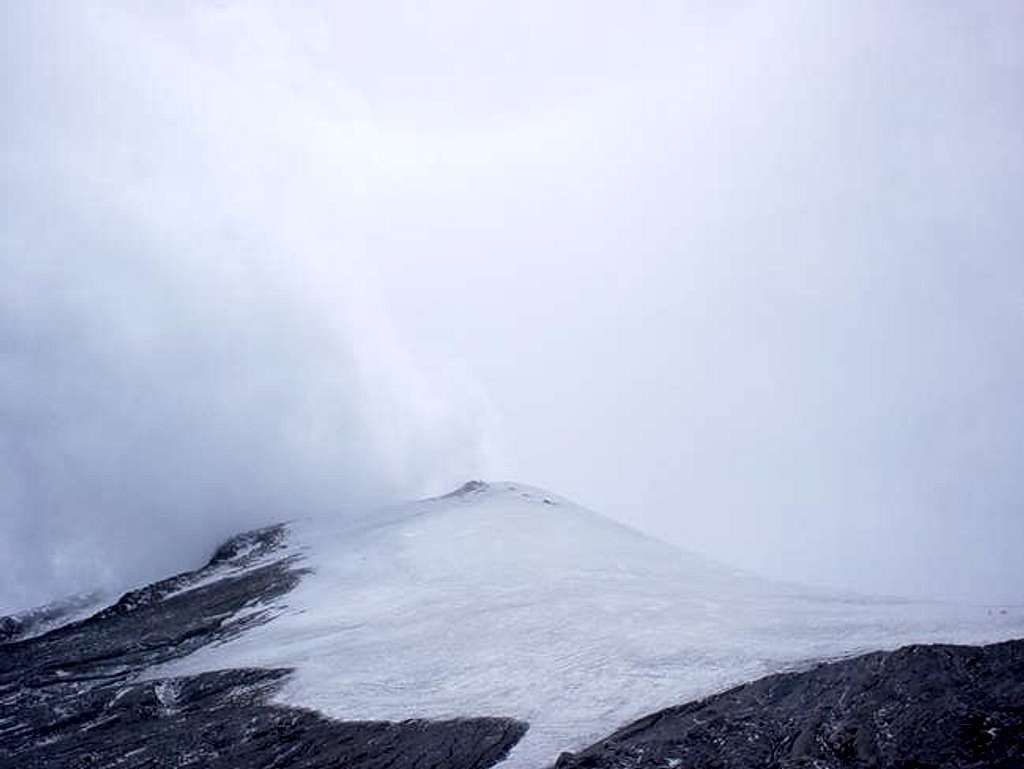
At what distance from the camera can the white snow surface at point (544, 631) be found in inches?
742

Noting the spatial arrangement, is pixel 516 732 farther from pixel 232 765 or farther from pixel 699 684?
pixel 232 765

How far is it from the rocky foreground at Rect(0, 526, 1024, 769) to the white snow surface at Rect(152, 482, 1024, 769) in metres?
0.91

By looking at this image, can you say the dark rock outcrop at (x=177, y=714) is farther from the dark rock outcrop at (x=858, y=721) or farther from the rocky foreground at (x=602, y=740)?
the dark rock outcrop at (x=858, y=721)

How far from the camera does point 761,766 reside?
13.9 meters

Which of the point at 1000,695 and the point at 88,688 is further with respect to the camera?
the point at 88,688

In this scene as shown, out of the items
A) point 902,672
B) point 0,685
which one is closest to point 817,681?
point 902,672

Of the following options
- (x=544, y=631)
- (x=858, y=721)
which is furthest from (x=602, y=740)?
(x=544, y=631)

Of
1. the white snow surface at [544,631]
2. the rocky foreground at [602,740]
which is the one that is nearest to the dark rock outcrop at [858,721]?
the rocky foreground at [602,740]

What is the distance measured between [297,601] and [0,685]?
10.1m

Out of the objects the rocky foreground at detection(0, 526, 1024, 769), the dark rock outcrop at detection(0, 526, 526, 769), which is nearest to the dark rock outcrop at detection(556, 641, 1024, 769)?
the rocky foreground at detection(0, 526, 1024, 769)

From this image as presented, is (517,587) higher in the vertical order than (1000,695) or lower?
higher

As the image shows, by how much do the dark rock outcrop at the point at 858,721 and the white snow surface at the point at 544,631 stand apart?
110 cm

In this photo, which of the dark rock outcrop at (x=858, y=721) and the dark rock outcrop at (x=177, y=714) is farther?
the dark rock outcrop at (x=177, y=714)

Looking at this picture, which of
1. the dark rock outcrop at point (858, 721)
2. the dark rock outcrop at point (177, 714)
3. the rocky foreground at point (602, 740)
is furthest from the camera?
the dark rock outcrop at point (177, 714)
